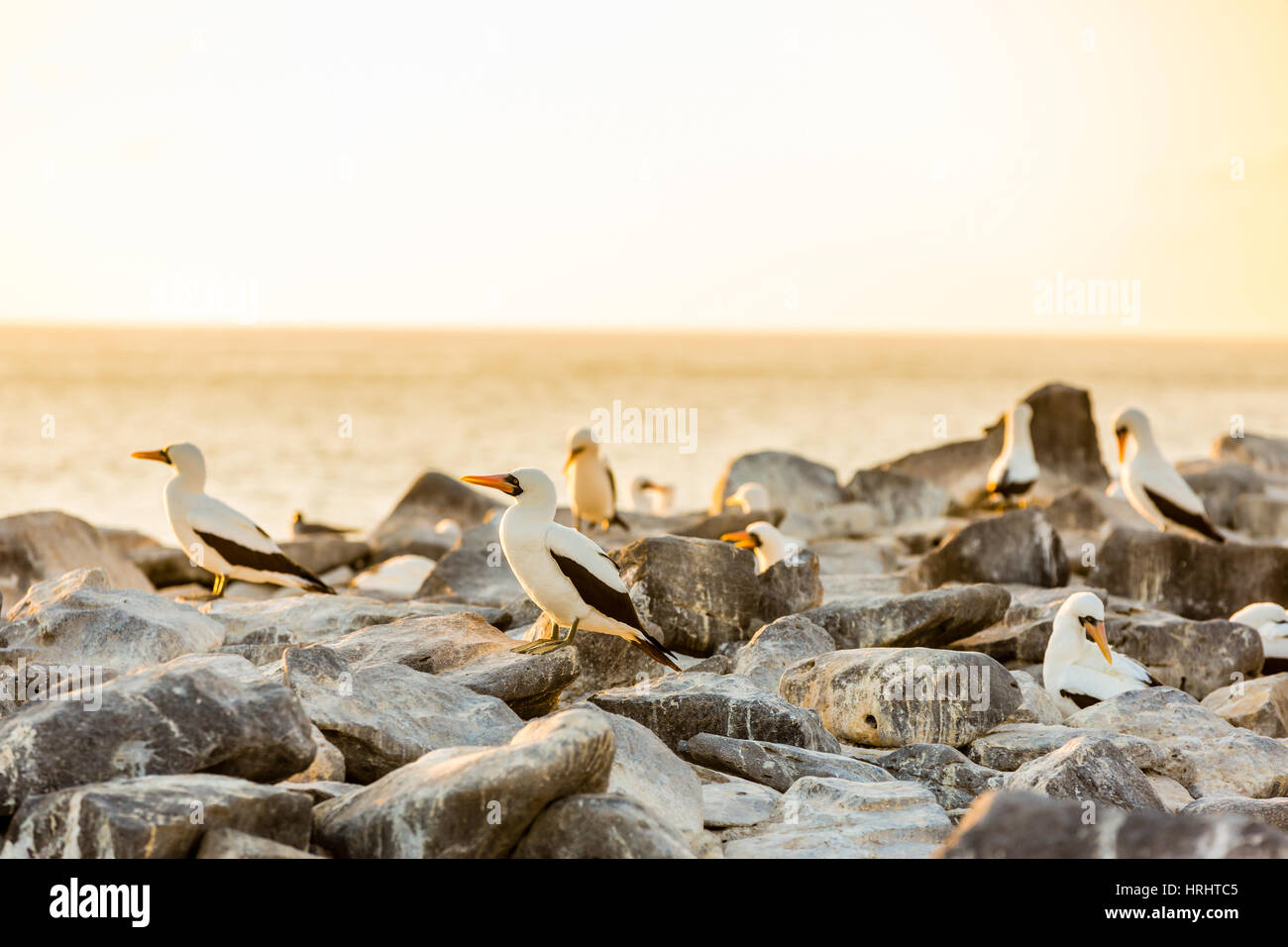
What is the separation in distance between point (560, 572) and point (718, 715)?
1.25 m

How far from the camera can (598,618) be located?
7125 millimetres

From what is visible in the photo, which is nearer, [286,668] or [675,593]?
[286,668]

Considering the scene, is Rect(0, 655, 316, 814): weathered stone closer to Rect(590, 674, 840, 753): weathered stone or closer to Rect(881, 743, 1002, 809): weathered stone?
Rect(590, 674, 840, 753): weathered stone

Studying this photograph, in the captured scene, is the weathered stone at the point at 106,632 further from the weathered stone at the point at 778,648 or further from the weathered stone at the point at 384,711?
the weathered stone at the point at 778,648

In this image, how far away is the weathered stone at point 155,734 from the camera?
Answer: 4.70m

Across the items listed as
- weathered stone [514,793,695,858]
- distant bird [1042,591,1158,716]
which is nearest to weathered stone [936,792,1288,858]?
weathered stone [514,793,695,858]

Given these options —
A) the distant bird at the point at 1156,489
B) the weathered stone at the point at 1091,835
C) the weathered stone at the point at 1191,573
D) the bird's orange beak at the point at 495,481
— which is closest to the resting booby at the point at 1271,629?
the weathered stone at the point at 1191,573

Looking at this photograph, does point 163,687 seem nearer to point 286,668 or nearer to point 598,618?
point 286,668

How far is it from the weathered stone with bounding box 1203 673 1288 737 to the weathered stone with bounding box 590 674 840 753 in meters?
2.81

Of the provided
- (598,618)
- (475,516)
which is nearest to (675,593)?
(598,618)

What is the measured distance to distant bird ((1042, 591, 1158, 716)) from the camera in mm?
7758

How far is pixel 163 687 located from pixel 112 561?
7424 mm

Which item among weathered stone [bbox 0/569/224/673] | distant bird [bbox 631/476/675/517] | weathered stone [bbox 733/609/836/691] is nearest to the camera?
weathered stone [bbox 0/569/224/673]
